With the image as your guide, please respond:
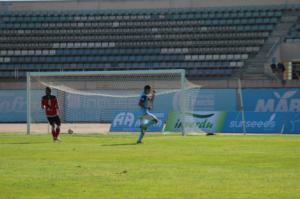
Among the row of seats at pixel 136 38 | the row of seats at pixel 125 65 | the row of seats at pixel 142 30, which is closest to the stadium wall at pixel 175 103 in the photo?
the row of seats at pixel 136 38

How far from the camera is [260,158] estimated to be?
17312mm

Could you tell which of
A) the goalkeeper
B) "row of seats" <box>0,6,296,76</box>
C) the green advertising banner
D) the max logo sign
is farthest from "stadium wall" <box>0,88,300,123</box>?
the goalkeeper

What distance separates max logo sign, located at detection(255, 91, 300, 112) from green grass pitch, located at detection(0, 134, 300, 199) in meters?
26.6

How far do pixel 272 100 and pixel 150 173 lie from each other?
34.2 meters

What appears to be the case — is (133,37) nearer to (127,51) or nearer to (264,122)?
(127,51)

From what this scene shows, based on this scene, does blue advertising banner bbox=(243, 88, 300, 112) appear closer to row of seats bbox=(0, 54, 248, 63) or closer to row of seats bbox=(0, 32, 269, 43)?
row of seats bbox=(0, 54, 248, 63)

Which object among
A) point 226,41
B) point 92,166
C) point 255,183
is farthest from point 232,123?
point 226,41

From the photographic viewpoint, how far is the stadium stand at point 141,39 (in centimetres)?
5975

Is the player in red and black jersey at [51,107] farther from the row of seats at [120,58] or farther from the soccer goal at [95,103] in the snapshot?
the row of seats at [120,58]

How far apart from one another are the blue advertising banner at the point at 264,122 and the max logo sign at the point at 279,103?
39.6 feet

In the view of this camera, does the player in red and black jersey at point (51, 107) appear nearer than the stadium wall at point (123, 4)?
Yes

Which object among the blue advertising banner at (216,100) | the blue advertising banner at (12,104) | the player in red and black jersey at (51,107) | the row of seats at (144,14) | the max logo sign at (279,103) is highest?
the player in red and black jersey at (51,107)

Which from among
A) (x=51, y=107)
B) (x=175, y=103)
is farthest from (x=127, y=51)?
(x=51, y=107)

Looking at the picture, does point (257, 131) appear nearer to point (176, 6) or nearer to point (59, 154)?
point (59, 154)
